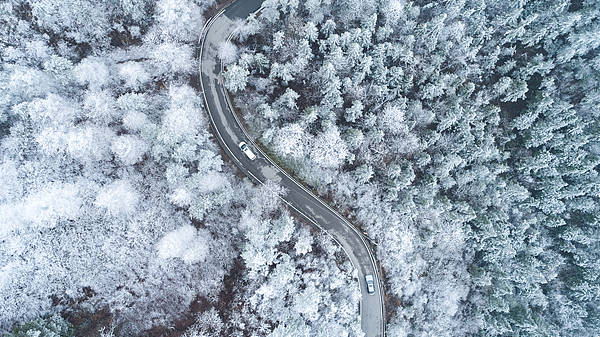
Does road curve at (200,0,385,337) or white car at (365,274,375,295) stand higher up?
road curve at (200,0,385,337)

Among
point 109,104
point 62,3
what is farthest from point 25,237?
point 62,3

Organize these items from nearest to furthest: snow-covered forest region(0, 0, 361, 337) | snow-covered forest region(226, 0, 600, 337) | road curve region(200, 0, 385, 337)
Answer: snow-covered forest region(0, 0, 361, 337)
snow-covered forest region(226, 0, 600, 337)
road curve region(200, 0, 385, 337)

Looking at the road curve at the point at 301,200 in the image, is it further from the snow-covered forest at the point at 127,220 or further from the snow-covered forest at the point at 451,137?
the snow-covered forest at the point at 127,220

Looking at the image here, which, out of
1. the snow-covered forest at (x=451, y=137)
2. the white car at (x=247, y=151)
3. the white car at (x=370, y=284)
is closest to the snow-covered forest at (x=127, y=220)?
the white car at (x=370, y=284)

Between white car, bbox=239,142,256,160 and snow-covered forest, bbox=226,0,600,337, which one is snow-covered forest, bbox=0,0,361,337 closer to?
white car, bbox=239,142,256,160

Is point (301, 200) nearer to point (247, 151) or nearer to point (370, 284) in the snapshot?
point (247, 151)

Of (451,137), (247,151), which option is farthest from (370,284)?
(247,151)

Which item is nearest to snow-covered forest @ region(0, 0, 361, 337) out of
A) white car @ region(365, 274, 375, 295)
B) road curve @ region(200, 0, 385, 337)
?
road curve @ region(200, 0, 385, 337)
